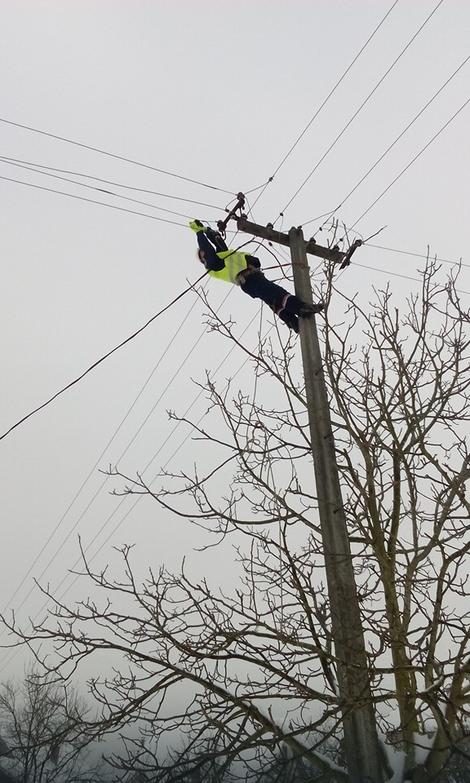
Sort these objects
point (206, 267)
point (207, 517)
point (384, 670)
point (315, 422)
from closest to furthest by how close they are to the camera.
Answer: point (384, 670) → point (315, 422) → point (207, 517) → point (206, 267)

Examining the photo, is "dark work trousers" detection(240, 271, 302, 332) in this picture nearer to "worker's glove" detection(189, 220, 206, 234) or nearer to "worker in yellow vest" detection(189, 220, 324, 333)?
"worker in yellow vest" detection(189, 220, 324, 333)

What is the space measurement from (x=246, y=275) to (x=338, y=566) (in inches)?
119

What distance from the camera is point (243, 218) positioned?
5695 millimetres

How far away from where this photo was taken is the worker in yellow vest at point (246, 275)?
5.13m

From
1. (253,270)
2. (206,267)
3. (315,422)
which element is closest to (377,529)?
(315,422)

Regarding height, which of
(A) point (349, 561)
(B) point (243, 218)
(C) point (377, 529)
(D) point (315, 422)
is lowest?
(A) point (349, 561)

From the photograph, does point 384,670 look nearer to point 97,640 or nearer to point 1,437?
point 97,640

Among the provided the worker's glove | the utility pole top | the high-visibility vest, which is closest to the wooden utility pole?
the utility pole top

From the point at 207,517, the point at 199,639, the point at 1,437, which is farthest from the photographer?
the point at 1,437

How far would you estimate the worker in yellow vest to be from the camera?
513 centimetres

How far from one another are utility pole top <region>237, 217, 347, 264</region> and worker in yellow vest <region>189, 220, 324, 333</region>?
0.93 feet

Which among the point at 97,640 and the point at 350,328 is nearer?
the point at 97,640

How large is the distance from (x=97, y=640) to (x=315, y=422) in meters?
2.20

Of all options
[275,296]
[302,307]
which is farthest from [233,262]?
[302,307]
